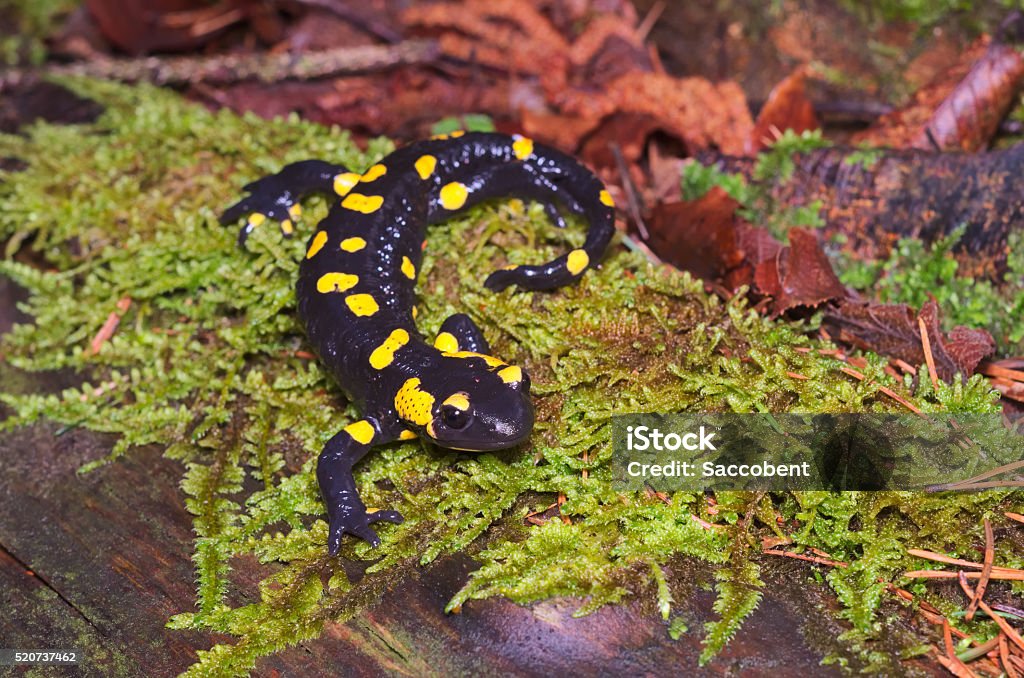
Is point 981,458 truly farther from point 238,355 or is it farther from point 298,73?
point 298,73

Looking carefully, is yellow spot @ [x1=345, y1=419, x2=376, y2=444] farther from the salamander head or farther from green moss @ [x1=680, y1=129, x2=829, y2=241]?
green moss @ [x1=680, y1=129, x2=829, y2=241]

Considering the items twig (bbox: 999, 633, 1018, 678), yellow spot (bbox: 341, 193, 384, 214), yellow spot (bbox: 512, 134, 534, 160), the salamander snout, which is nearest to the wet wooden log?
twig (bbox: 999, 633, 1018, 678)

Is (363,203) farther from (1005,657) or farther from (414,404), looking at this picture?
(1005,657)

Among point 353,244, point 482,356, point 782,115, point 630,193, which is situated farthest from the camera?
point 782,115

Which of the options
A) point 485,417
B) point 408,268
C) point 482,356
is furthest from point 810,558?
point 408,268

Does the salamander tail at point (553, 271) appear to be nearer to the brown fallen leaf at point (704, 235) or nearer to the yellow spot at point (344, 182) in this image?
the brown fallen leaf at point (704, 235)

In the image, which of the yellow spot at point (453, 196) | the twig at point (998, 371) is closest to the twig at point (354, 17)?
the yellow spot at point (453, 196)
